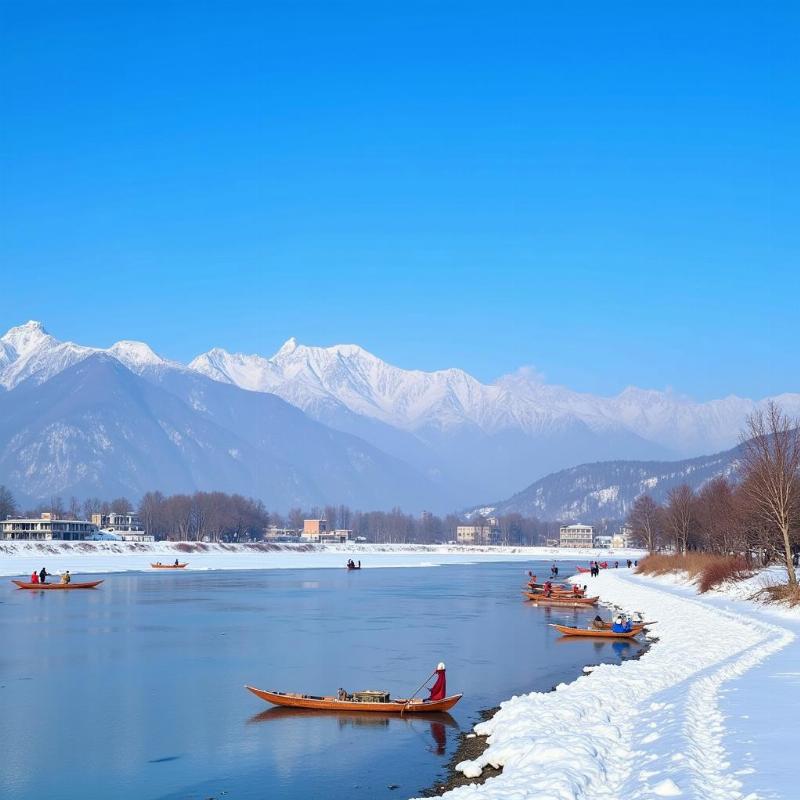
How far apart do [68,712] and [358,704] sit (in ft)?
28.2

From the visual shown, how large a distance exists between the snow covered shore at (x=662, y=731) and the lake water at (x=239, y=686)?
8.16 ft

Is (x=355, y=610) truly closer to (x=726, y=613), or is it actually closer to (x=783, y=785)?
(x=726, y=613)

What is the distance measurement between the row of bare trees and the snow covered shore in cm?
1644

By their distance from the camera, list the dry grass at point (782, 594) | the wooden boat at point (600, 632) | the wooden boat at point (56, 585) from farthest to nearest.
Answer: the wooden boat at point (56, 585)
the wooden boat at point (600, 632)
the dry grass at point (782, 594)

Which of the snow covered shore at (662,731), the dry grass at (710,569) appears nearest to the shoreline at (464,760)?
the snow covered shore at (662,731)

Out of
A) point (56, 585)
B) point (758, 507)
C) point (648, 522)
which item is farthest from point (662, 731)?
point (648, 522)

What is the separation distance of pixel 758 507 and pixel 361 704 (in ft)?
123

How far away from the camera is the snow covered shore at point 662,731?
1711 centimetres

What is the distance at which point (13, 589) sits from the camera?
286 ft

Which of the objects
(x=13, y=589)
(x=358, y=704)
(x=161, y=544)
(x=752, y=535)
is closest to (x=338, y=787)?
(x=358, y=704)

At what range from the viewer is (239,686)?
110 ft

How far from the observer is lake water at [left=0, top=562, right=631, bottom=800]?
22328mm

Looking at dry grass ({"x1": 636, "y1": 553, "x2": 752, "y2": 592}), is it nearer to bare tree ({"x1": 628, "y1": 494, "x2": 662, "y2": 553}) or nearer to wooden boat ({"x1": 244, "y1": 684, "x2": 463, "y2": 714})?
wooden boat ({"x1": 244, "y1": 684, "x2": 463, "y2": 714})

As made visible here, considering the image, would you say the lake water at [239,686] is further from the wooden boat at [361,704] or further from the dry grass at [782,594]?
the dry grass at [782,594]
